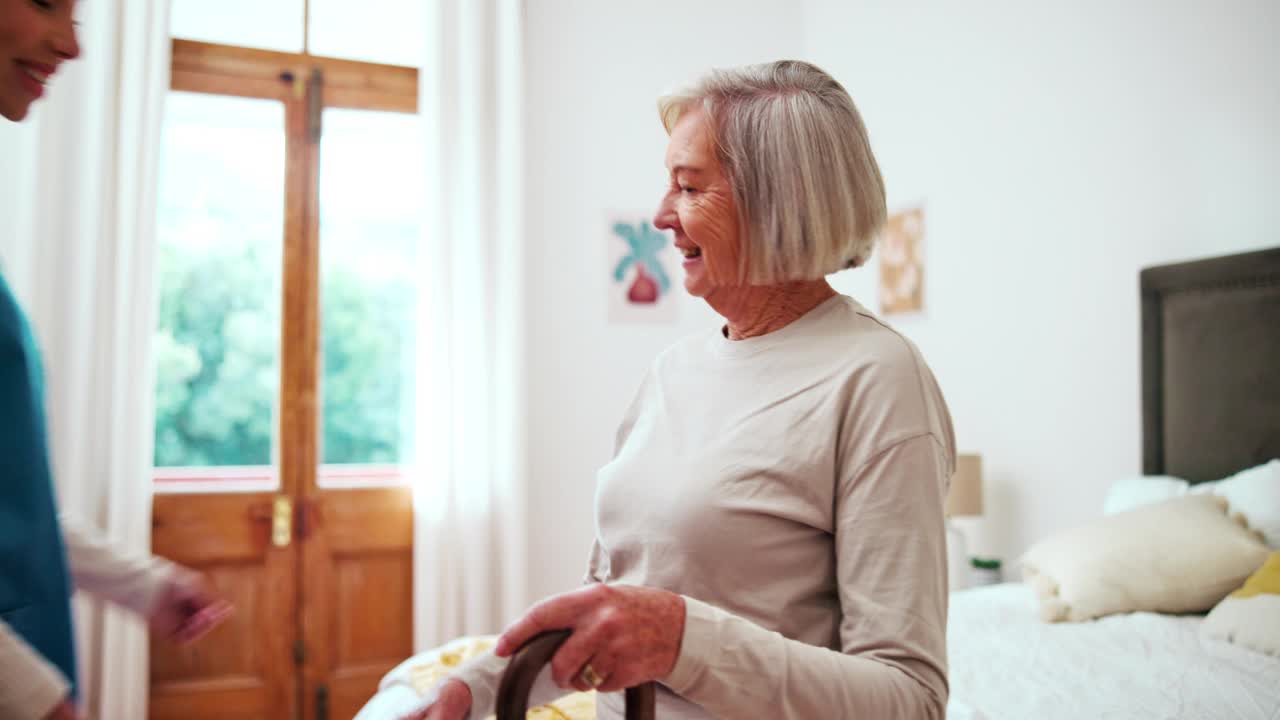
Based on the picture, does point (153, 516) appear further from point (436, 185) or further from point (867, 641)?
point (867, 641)

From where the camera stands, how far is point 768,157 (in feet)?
3.25

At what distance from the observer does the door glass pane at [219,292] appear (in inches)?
140

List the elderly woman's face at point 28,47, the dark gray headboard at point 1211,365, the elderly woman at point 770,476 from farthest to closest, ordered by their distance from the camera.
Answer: the dark gray headboard at point 1211,365
the elderly woman's face at point 28,47
the elderly woman at point 770,476

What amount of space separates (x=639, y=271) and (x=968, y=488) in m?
1.91

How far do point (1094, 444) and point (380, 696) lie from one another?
2422 mm

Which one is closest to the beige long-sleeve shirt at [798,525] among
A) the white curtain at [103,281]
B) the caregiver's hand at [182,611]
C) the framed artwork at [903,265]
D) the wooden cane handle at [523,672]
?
the wooden cane handle at [523,672]

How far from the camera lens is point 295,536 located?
11.7 ft

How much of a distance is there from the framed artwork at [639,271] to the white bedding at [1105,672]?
2.33m

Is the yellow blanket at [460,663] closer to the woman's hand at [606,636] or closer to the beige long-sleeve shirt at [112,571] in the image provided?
the beige long-sleeve shirt at [112,571]

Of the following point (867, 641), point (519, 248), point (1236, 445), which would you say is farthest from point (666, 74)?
point (867, 641)

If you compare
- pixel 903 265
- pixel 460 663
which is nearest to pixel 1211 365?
pixel 903 265

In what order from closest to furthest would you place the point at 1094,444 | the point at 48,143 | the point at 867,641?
the point at 867,641, the point at 1094,444, the point at 48,143

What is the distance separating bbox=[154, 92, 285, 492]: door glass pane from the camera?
3549mm

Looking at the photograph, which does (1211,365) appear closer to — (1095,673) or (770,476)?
(1095,673)
